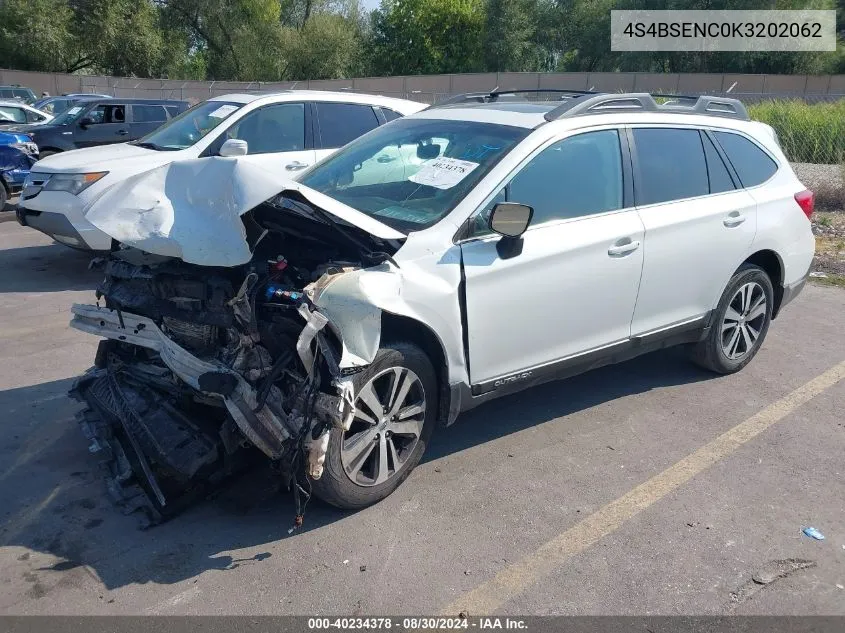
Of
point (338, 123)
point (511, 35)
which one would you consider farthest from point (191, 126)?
point (511, 35)

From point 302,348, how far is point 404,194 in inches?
53.2

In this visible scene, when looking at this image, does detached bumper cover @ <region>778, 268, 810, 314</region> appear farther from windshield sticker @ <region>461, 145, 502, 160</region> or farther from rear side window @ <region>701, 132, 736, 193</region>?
windshield sticker @ <region>461, 145, 502, 160</region>

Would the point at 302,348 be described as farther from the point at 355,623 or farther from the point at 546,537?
the point at 546,537

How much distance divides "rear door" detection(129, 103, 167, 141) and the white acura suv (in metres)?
4.99

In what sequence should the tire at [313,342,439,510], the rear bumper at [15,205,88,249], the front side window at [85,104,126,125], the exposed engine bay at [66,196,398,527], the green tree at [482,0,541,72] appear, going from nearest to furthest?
1. the exposed engine bay at [66,196,398,527]
2. the tire at [313,342,439,510]
3. the rear bumper at [15,205,88,249]
4. the front side window at [85,104,126,125]
5. the green tree at [482,0,541,72]

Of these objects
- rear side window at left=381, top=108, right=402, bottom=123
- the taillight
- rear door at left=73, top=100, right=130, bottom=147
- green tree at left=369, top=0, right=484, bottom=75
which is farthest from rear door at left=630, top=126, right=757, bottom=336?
green tree at left=369, top=0, right=484, bottom=75

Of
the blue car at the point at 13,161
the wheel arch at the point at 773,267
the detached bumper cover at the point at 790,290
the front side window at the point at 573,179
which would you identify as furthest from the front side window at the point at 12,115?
the detached bumper cover at the point at 790,290

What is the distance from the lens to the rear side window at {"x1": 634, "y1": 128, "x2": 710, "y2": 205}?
4707 mm

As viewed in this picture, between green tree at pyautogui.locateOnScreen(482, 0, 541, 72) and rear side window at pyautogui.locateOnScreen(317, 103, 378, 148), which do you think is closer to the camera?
rear side window at pyautogui.locateOnScreen(317, 103, 378, 148)

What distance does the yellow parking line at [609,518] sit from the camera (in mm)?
Result: 3129

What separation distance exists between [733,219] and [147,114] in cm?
1158

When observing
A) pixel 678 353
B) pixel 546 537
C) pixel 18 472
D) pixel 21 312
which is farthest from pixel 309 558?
pixel 21 312

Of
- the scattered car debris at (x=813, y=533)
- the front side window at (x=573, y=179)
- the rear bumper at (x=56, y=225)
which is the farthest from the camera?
the rear bumper at (x=56, y=225)

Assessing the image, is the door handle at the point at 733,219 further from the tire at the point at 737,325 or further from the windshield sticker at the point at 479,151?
the windshield sticker at the point at 479,151
